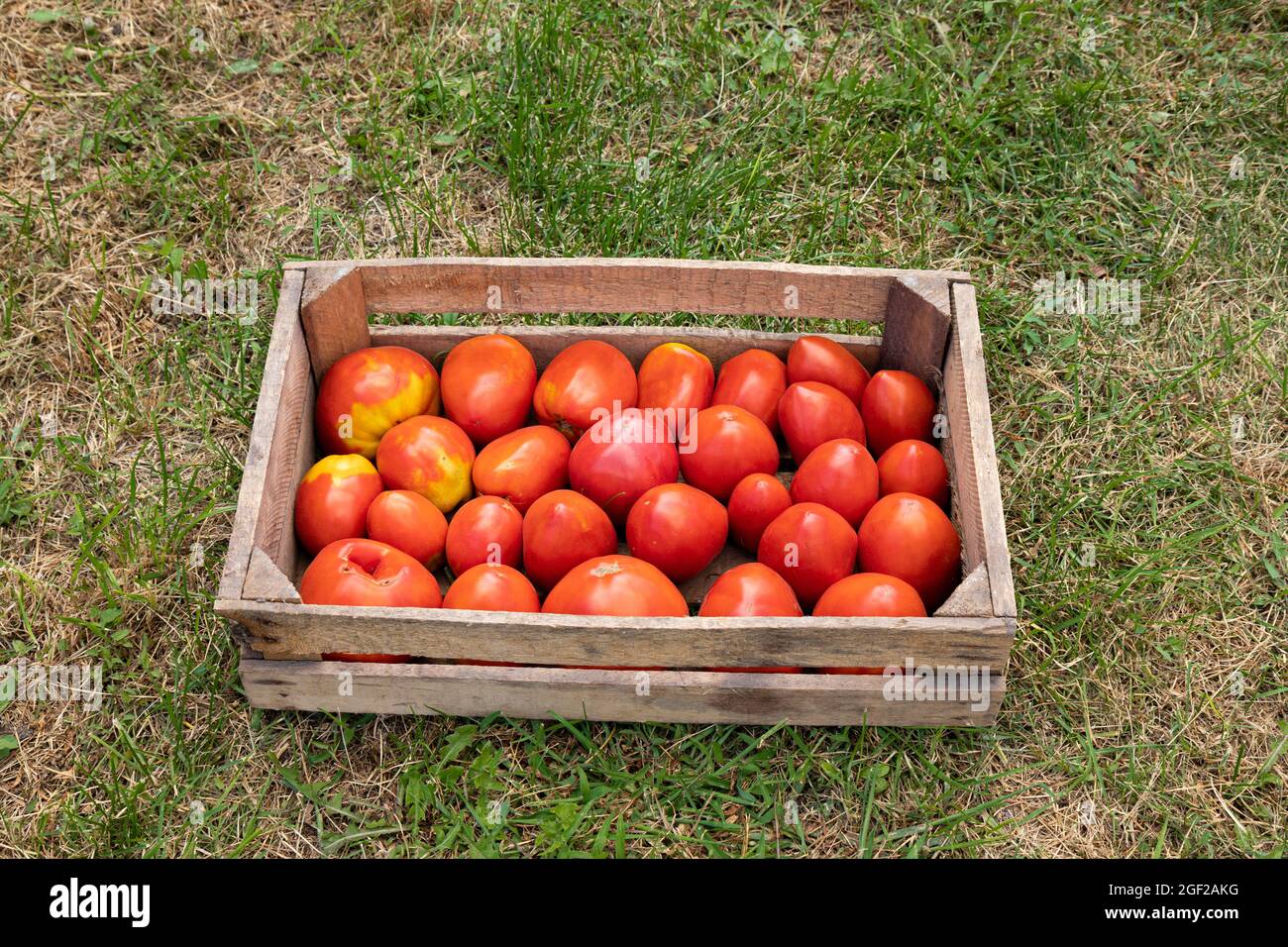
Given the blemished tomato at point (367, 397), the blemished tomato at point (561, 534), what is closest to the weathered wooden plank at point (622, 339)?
the blemished tomato at point (367, 397)

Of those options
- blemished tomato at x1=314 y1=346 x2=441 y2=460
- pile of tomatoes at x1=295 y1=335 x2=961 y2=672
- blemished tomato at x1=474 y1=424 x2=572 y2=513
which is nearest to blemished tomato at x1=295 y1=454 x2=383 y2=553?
pile of tomatoes at x1=295 y1=335 x2=961 y2=672

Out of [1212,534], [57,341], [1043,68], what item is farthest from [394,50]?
[1212,534]

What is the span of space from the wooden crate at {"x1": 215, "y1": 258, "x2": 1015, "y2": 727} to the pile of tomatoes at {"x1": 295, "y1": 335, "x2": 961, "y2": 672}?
0.22 feet

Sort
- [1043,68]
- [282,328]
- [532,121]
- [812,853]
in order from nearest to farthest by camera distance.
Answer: [812,853] → [282,328] → [532,121] → [1043,68]

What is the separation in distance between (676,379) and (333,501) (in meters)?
0.78

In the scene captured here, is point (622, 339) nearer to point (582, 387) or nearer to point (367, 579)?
point (582, 387)

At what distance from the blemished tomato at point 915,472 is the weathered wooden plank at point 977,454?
0.17ft

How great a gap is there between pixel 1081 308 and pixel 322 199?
2.16 m

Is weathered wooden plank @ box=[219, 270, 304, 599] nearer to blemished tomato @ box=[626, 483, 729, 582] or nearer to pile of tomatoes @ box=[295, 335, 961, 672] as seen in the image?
pile of tomatoes @ box=[295, 335, 961, 672]

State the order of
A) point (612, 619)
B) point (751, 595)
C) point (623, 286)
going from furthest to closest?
point (623, 286)
point (751, 595)
point (612, 619)

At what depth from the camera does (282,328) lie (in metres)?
2.73

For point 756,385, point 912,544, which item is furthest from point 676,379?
point 912,544

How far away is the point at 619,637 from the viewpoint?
2.38 meters

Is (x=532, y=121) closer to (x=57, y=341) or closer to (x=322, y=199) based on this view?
(x=322, y=199)
